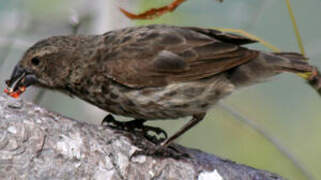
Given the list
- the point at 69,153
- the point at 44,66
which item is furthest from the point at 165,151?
the point at 44,66

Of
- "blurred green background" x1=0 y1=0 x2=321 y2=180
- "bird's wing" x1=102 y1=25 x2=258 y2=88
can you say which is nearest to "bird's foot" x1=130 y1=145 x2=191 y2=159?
"bird's wing" x1=102 y1=25 x2=258 y2=88

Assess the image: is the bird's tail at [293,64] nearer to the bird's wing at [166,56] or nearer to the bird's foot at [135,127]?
the bird's wing at [166,56]

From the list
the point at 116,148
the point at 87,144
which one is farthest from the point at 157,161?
the point at 87,144

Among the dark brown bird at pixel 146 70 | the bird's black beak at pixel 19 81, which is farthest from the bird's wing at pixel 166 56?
the bird's black beak at pixel 19 81

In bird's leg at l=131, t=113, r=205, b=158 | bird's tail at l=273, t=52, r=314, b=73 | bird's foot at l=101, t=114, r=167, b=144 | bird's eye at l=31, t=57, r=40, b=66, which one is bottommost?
bird's foot at l=101, t=114, r=167, b=144

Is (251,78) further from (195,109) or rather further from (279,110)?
(279,110)

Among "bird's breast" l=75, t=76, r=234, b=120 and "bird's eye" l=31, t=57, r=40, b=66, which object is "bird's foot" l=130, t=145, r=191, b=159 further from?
"bird's eye" l=31, t=57, r=40, b=66
